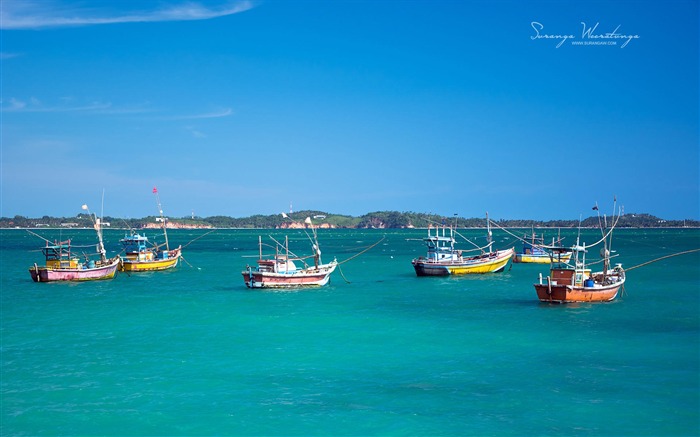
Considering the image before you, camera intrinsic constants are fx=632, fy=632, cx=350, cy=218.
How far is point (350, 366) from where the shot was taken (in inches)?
1025

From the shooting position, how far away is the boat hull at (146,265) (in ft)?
236

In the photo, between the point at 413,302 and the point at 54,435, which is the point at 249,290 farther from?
the point at 54,435

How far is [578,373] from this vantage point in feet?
80.4

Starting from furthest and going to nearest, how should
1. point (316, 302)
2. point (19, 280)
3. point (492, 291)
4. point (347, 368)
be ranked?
1. point (19, 280)
2. point (492, 291)
3. point (316, 302)
4. point (347, 368)

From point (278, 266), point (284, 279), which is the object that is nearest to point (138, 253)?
point (278, 266)

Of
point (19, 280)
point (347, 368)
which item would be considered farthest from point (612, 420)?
point (19, 280)

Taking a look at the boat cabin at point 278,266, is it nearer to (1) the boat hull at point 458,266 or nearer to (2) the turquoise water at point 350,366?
(2) the turquoise water at point 350,366

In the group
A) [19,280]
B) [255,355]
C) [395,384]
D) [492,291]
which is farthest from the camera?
[19,280]

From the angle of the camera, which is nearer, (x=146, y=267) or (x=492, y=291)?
(x=492, y=291)

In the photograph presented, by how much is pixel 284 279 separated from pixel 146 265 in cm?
2758

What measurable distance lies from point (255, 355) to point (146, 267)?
49.5 metres

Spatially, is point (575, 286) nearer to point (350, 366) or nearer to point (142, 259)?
point (350, 366)

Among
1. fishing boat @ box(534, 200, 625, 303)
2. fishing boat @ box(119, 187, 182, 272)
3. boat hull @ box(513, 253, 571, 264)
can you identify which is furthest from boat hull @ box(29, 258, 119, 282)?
boat hull @ box(513, 253, 571, 264)

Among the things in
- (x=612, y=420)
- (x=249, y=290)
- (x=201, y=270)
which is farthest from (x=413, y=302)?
(x=201, y=270)
